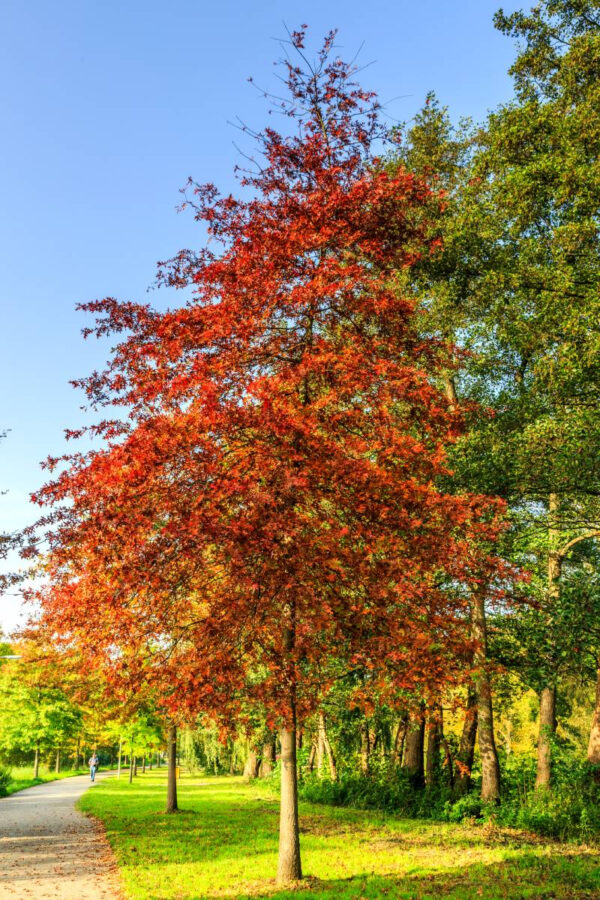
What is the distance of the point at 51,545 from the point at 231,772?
41692mm

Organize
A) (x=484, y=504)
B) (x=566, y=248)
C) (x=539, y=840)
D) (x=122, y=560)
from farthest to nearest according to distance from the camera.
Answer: (x=566, y=248) → (x=539, y=840) → (x=484, y=504) → (x=122, y=560)

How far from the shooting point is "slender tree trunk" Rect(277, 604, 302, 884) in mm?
8453

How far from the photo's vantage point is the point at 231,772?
43.7m

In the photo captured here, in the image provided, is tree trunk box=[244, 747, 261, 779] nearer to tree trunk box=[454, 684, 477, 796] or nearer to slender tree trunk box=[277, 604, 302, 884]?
tree trunk box=[454, 684, 477, 796]

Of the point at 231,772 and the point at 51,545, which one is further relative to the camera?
the point at 231,772

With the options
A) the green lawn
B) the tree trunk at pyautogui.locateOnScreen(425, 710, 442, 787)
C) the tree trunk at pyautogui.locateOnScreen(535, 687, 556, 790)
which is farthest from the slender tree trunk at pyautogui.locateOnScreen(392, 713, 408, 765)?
the tree trunk at pyautogui.locateOnScreen(535, 687, 556, 790)

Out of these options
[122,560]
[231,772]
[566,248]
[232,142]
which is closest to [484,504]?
[122,560]

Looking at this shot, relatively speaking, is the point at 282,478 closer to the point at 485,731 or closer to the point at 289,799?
the point at 289,799

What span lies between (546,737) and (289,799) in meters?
9.18

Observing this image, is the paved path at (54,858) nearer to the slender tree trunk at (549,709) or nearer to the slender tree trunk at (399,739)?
the slender tree trunk at (399,739)

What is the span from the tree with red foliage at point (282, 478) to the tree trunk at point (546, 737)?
26.4 ft

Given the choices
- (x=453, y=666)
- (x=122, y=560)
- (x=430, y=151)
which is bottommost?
(x=453, y=666)

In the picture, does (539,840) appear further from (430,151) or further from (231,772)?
(231,772)

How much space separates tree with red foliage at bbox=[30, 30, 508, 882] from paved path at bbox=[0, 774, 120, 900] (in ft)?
10.1
